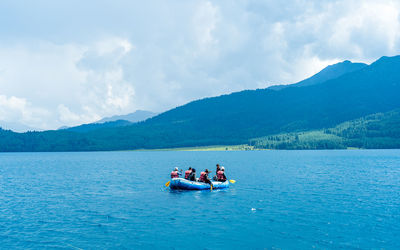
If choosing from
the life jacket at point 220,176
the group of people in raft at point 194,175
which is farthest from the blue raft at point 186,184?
the life jacket at point 220,176

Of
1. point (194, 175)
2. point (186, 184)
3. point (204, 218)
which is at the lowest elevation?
point (204, 218)

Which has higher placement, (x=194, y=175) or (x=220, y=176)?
(x=194, y=175)

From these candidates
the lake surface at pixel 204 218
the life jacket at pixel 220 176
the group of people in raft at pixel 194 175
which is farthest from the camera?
the life jacket at pixel 220 176

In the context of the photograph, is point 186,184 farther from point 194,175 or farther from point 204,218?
point 204,218

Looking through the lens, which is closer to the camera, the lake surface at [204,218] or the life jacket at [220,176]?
the lake surface at [204,218]

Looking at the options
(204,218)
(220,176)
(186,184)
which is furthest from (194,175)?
(204,218)

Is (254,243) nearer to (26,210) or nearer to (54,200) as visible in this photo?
(26,210)

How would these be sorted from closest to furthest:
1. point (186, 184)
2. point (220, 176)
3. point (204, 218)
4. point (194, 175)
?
1. point (204, 218)
2. point (186, 184)
3. point (194, 175)
4. point (220, 176)

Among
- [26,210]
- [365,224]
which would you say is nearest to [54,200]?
[26,210]

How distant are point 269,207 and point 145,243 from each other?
20.3 metres

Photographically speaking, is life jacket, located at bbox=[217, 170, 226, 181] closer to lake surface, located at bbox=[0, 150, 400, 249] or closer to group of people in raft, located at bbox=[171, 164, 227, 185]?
group of people in raft, located at bbox=[171, 164, 227, 185]

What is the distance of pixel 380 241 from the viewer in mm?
29828

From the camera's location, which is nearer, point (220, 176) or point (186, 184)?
point (186, 184)

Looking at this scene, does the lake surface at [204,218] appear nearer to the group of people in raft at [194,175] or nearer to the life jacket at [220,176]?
the group of people in raft at [194,175]
